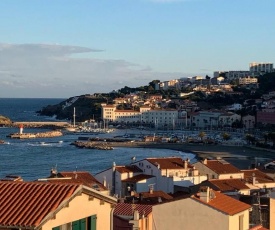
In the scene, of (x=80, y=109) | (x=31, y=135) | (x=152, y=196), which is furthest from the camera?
(x=80, y=109)

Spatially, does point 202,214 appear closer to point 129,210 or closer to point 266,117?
point 129,210

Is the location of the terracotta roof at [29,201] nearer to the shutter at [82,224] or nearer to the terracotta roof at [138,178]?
the shutter at [82,224]

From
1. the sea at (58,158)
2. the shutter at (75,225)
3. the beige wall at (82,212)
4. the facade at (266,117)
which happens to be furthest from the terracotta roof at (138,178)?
the facade at (266,117)

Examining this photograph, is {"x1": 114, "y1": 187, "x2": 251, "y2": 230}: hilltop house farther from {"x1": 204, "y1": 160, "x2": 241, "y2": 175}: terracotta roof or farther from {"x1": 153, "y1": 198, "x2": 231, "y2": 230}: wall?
{"x1": 204, "y1": 160, "x2": 241, "y2": 175}: terracotta roof

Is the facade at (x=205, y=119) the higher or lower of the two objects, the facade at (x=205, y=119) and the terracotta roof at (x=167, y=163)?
the lower

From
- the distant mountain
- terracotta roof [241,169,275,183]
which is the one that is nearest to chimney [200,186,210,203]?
terracotta roof [241,169,275,183]

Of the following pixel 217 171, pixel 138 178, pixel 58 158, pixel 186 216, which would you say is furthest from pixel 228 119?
pixel 186 216

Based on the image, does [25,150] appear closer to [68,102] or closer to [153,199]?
[153,199]
